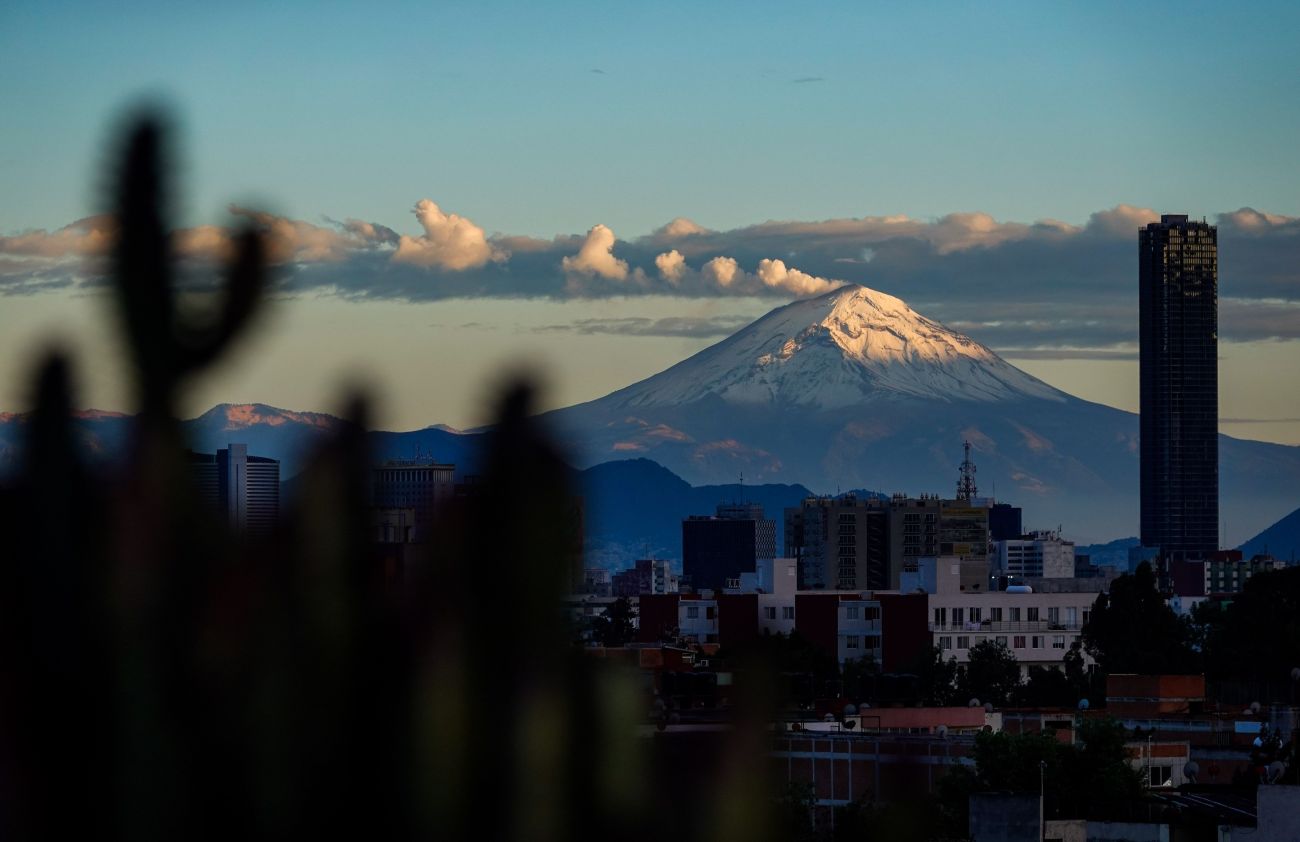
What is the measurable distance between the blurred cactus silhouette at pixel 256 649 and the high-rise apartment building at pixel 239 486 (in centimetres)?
3

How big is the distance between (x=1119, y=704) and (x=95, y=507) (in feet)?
120

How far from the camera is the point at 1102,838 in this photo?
1891 cm

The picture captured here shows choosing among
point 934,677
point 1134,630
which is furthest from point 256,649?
point 1134,630

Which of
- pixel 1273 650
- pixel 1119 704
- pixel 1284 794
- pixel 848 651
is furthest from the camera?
pixel 848 651

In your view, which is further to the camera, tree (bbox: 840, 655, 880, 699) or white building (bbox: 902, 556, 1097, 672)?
Answer: white building (bbox: 902, 556, 1097, 672)

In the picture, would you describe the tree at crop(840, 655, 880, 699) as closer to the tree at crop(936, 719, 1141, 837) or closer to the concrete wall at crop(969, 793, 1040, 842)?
the tree at crop(936, 719, 1141, 837)

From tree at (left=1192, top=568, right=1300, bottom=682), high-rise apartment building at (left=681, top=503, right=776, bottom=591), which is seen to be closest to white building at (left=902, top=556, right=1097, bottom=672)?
tree at (left=1192, top=568, right=1300, bottom=682)

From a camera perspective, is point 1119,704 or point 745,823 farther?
point 1119,704

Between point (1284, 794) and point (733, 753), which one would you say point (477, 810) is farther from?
point (1284, 794)

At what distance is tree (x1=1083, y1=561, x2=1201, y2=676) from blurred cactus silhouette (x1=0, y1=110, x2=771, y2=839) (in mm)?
59651

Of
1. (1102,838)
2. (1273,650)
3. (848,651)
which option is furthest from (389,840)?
(848,651)

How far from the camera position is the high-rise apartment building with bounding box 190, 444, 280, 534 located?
287 centimetres

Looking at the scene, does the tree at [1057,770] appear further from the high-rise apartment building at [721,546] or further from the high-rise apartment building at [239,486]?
the high-rise apartment building at [721,546]

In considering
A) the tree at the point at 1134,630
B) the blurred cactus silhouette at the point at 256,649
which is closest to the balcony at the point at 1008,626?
the tree at the point at 1134,630
